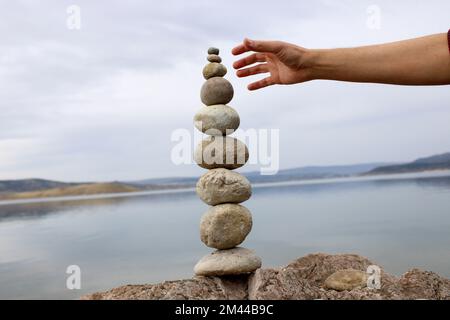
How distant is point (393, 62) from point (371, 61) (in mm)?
156

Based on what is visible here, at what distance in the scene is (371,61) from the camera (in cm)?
349

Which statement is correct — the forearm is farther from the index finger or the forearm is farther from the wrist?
the index finger

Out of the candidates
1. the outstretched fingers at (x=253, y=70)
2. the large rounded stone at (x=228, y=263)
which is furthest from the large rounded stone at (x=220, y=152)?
the outstretched fingers at (x=253, y=70)

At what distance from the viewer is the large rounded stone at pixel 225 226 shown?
258 inches

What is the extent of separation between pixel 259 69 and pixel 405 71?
5.10 ft

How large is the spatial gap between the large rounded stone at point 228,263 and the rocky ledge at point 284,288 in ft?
0.43

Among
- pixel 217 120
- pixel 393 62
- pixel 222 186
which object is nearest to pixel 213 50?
pixel 217 120

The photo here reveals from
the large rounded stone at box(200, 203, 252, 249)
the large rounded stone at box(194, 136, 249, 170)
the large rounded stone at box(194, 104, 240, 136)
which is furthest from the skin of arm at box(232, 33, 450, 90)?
the large rounded stone at box(200, 203, 252, 249)

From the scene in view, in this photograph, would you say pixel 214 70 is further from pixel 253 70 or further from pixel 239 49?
pixel 239 49

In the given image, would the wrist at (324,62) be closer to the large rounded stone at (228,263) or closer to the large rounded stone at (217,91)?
the large rounded stone at (217,91)

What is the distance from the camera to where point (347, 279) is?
7.23 meters
